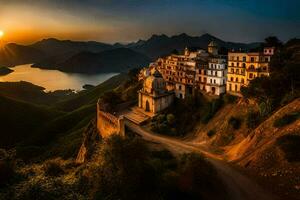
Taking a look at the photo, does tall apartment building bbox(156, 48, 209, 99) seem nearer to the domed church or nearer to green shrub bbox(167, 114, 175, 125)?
the domed church

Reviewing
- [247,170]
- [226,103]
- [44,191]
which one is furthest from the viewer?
[226,103]

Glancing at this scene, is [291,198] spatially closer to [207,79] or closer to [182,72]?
[207,79]

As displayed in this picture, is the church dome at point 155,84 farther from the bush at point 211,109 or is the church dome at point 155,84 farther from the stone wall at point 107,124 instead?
the bush at point 211,109

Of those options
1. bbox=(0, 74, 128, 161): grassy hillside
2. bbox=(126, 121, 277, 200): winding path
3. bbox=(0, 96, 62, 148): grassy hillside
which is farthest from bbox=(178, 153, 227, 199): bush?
bbox=(0, 96, 62, 148): grassy hillside

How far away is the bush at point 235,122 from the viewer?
46406 millimetres

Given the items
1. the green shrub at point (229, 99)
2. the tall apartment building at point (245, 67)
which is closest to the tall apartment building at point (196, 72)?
the tall apartment building at point (245, 67)

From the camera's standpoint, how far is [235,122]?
46656mm

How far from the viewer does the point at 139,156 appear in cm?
2469

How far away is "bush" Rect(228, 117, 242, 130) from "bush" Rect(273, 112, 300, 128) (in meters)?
10.2

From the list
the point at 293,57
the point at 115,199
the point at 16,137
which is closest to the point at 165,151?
the point at 115,199

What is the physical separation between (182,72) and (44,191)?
50636 millimetres

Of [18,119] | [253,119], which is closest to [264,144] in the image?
[253,119]

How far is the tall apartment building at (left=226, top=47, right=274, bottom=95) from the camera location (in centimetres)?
5222

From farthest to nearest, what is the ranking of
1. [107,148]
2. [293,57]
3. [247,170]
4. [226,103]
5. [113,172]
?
[226,103] → [293,57] → [247,170] → [107,148] → [113,172]
